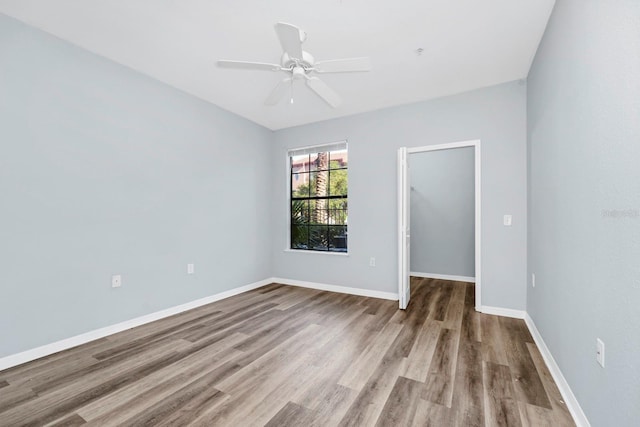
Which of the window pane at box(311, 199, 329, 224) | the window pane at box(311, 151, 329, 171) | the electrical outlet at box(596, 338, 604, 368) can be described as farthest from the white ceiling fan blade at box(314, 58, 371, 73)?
the window pane at box(311, 199, 329, 224)

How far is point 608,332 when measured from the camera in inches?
47.5

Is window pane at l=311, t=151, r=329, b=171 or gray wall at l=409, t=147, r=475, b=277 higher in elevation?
window pane at l=311, t=151, r=329, b=171

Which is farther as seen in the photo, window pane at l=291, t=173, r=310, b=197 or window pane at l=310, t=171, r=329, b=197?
window pane at l=291, t=173, r=310, b=197

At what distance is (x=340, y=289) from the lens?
4.18 metres

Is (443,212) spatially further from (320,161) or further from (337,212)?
(320,161)

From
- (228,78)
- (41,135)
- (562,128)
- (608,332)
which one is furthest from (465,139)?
(41,135)

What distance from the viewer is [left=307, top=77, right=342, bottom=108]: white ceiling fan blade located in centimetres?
225

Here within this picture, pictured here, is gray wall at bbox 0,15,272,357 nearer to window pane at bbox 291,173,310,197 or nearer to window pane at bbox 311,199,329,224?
window pane at bbox 291,173,310,197

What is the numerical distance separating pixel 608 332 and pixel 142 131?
390 centimetres

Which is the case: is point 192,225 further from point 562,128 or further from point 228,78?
point 562,128

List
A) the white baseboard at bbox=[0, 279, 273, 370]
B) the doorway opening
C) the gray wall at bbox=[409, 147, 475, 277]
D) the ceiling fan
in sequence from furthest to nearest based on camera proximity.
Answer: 1. the gray wall at bbox=[409, 147, 475, 277]
2. the doorway opening
3. the white baseboard at bbox=[0, 279, 273, 370]
4. the ceiling fan

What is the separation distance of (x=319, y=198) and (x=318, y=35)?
2.61 m

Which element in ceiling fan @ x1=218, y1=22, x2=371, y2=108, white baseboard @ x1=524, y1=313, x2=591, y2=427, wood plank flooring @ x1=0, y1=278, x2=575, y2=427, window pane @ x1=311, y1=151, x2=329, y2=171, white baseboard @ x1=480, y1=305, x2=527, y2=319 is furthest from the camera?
window pane @ x1=311, y1=151, x2=329, y2=171

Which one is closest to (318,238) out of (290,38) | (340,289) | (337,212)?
(337,212)
